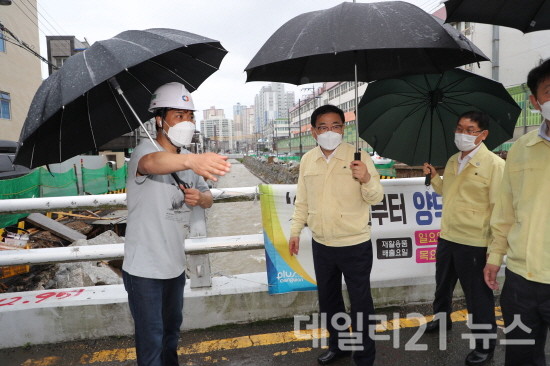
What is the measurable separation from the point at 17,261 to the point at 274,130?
118m

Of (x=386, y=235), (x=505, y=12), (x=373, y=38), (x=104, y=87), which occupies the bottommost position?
(x=386, y=235)

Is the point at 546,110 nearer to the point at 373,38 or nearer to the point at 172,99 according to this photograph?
the point at 373,38

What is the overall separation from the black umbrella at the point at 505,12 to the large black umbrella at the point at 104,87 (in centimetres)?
153

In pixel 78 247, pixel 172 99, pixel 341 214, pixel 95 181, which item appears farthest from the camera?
pixel 95 181

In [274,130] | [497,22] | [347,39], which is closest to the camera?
[347,39]

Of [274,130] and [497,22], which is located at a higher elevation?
[274,130]

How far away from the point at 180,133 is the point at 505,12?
7.11 feet

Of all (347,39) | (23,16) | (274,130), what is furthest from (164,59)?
(274,130)

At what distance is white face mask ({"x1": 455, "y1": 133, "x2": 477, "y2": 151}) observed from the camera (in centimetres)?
269

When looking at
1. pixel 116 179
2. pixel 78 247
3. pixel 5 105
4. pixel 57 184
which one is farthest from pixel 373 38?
pixel 5 105

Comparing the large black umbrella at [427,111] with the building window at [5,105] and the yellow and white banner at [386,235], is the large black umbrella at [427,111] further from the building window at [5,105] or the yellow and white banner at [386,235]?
the building window at [5,105]

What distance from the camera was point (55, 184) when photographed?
13680mm

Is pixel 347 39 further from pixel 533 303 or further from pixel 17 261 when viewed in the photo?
pixel 17 261

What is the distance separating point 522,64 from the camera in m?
26.1
